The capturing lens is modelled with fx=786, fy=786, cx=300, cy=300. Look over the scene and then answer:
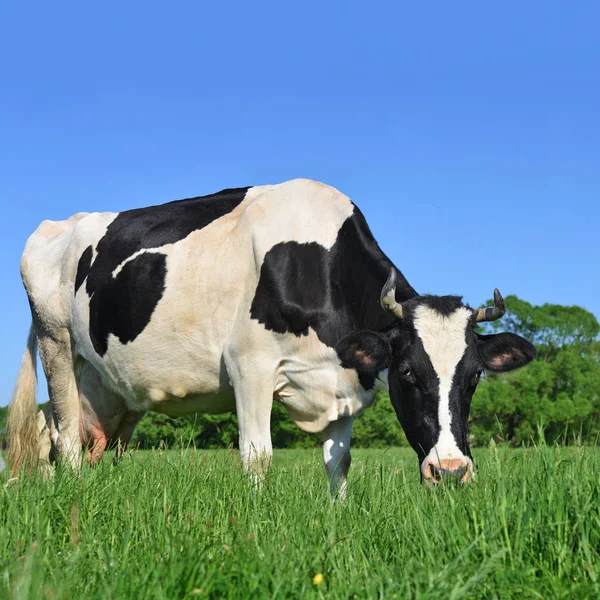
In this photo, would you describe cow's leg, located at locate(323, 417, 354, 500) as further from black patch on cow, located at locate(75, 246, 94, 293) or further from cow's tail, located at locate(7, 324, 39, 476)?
cow's tail, located at locate(7, 324, 39, 476)

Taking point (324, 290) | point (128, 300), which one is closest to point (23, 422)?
point (128, 300)

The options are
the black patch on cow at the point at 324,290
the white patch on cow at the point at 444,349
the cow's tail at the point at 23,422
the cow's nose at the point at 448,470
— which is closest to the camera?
the cow's nose at the point at 448,470

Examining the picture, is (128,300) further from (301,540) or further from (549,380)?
(549,380)

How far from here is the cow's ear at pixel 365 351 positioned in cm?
674

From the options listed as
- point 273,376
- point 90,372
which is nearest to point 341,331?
point 273,376

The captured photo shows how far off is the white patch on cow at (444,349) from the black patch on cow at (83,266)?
4429 millimetres

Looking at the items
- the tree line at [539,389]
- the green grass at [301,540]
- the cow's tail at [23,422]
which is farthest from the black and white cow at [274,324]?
the tree line at [539,389]

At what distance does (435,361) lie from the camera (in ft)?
20.1

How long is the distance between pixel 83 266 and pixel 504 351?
5.08m

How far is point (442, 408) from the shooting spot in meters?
5.91

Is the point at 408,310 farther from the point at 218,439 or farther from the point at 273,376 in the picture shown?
the point at 218,439

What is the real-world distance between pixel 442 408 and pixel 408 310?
104 centimetres

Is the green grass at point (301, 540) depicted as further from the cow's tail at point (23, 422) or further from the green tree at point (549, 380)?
the green tree at point (549, 380)

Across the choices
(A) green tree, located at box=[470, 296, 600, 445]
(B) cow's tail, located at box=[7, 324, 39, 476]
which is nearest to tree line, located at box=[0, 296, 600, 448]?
(A) green tree, located at box=[470, 296, 600, 445]
